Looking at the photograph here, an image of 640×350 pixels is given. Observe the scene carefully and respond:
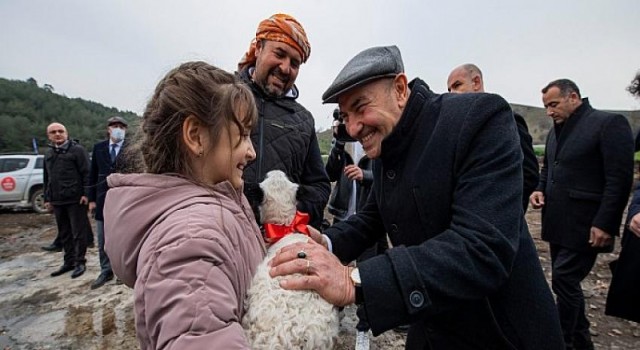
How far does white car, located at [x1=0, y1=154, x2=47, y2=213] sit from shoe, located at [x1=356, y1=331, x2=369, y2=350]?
46.6ft

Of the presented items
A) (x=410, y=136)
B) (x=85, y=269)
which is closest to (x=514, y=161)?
(x=410, y=136)

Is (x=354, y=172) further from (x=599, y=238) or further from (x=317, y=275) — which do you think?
(x=317, y=275)

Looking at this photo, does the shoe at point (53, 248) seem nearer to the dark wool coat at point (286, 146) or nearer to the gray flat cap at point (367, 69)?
the dark wool coat at point (286, 146)

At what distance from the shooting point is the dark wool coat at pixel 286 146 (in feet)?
7.98

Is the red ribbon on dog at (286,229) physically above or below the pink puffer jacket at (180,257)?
below

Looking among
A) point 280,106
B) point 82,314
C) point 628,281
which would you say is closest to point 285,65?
point 280,106

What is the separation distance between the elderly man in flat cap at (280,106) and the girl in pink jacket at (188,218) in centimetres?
86

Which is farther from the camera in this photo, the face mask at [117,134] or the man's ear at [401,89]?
the face mask at [117,134]

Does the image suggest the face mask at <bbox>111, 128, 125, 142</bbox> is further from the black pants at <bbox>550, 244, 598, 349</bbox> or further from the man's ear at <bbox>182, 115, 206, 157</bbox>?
the black pants at <bbox>550, 244, 598, 349</bbox>

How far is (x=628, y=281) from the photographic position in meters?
2.94

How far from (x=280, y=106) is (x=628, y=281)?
332 cm

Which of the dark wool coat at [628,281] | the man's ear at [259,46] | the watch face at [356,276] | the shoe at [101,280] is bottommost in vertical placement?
the shoe at [101,280]

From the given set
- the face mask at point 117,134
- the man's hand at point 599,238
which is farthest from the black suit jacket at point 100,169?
the man's hand at point 599,238

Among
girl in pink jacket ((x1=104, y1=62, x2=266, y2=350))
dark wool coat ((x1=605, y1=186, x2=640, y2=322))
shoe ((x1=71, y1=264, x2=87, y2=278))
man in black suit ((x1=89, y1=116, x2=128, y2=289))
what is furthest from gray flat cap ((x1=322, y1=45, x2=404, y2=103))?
shoe ((x1=71, y1=264, x2=87, y2=278))
